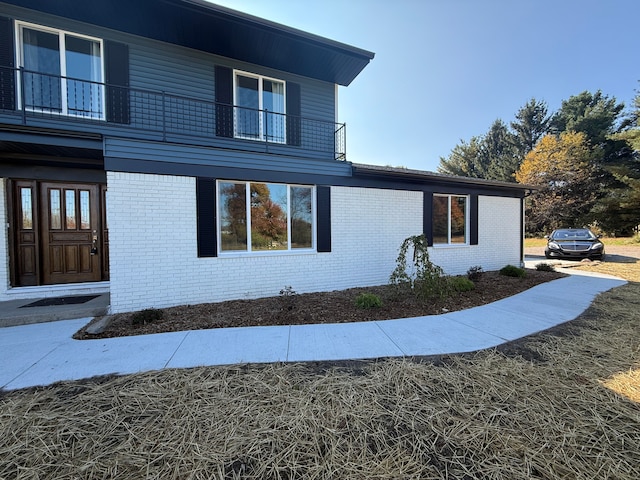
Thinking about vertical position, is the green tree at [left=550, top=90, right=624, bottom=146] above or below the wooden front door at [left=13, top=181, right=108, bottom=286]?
above

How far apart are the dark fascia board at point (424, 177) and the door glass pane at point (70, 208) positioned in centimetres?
638

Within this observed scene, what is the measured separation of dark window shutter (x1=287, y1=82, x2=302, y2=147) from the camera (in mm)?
7219

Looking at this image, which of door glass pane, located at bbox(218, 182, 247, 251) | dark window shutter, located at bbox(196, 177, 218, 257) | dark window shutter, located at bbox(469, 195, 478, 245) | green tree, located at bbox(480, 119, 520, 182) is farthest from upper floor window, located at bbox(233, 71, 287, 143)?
green tree, located at bbox(480, 119, 520, 182)

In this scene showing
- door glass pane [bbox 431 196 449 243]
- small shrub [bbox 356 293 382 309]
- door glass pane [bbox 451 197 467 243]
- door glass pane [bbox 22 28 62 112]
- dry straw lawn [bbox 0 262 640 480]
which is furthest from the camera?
door glass pane [bbox 451 197 467 243]

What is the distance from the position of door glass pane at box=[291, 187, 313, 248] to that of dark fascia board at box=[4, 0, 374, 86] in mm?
3293

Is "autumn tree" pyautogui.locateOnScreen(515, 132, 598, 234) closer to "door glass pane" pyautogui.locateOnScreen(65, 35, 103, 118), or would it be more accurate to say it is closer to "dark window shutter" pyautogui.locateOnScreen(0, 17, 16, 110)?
"door glass pane" pyautogui.locateOnScreen(65, 35, 103, 118)

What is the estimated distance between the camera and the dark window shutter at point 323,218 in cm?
656

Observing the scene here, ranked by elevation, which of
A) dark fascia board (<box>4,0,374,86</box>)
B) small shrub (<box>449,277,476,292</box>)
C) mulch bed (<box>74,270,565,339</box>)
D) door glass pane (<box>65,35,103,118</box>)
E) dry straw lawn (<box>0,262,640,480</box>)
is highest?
dark fascia board (<box>4,0,374,86</box>)

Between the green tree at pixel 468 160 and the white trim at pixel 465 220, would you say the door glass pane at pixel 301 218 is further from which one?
the green tree at pixel 468 160

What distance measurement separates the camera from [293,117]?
23.5 ft

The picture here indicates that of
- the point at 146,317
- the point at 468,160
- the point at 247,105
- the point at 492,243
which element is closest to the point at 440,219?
the point at 492,243

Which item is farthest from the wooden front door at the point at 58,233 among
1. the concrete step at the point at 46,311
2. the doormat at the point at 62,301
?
the concrete step at the point at 46,311

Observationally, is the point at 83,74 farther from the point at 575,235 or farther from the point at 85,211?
the point at 575,235

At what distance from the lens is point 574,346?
337 centimetres
